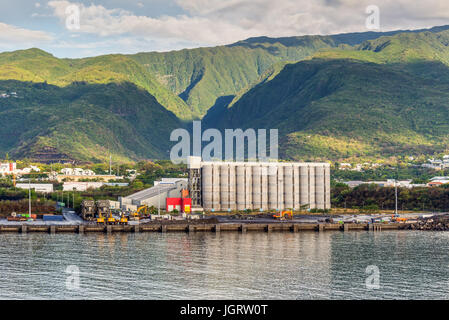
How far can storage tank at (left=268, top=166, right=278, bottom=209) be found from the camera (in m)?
A: 149

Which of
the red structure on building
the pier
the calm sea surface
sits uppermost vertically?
the red structure on building

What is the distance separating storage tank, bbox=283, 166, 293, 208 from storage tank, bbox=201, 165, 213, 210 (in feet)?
48.8

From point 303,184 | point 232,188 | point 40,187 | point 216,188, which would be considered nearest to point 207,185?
point 216,188

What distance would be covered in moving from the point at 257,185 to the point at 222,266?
2625 inches

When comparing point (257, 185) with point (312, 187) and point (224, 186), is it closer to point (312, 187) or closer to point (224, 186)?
point (224, 186)

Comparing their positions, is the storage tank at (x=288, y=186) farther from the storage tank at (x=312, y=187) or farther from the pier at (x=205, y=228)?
the pier at (x=205, y=228)

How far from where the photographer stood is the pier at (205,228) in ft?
385

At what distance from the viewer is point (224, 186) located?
146 m

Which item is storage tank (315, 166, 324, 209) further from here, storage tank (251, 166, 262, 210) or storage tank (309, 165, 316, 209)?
storage tank (251, 166, 262, 210)

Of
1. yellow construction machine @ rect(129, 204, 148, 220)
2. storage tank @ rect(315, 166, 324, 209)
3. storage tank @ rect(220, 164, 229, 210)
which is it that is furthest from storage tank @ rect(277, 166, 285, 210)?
yellow construction machine @ rect(129, 204, 148, 220)

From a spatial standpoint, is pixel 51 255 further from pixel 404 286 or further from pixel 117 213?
pixel 117 213
